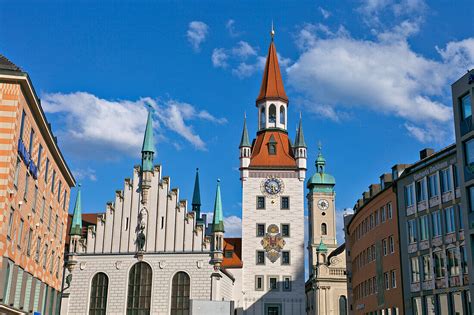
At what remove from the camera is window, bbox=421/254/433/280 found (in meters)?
40.1

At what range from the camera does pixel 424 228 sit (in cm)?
4116

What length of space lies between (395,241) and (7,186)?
28.0m

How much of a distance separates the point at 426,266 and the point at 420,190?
520cm

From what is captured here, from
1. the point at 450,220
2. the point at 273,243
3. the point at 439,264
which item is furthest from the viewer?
the point at 273,243

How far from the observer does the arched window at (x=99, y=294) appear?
61.9m

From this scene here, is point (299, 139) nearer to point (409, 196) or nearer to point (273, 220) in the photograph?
point (273, 220)

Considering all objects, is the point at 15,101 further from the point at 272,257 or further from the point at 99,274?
the point at 272,257

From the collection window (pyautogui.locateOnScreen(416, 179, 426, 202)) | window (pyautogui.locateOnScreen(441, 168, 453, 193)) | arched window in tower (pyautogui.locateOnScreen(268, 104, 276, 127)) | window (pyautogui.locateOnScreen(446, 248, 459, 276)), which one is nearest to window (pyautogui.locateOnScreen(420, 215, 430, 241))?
window (pyautogui.locateOnScreen(416, 179, 426, 202))

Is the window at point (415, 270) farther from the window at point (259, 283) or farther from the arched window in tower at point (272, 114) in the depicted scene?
the arched window in tower at point (272, 114)

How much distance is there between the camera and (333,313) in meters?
Result: 81.4

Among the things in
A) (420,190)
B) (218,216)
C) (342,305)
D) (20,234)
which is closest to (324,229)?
(342,305)

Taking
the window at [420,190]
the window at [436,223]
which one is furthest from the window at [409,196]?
the window at [436,223]

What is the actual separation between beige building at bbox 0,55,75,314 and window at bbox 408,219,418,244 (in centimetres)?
2450

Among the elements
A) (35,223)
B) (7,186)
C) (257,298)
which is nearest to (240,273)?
(257,298)
